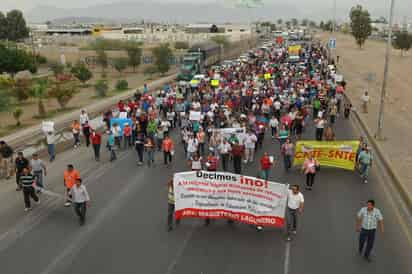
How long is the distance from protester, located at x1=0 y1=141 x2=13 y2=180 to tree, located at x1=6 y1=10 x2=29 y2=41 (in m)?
121

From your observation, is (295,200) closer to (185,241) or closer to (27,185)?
(185,241)

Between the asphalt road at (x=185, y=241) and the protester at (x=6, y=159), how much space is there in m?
2.90

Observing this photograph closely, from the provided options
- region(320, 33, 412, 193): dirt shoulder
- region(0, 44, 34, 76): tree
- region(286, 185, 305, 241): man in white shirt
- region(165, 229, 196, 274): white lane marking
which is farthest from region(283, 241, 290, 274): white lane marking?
region(0, 44, 34, 76): tree

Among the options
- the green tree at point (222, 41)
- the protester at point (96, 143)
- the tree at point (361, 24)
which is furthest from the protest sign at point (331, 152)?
the tree at point (361, 24)

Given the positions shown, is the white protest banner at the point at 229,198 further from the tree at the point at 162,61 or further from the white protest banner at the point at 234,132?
the tree at the point at 162,61

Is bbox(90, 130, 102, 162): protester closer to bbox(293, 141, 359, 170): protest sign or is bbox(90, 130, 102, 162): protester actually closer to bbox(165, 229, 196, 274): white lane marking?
bbox(293, 141, 359, 170): protest sign

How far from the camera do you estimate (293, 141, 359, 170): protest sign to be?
14398mm

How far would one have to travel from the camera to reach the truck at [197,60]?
4259 centimetres

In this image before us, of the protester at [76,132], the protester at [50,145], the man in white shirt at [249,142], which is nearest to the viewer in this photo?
the man in white shirt at [249,142]

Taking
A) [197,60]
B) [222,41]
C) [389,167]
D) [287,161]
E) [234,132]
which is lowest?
[389,167]

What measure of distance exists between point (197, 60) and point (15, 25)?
9719 cm

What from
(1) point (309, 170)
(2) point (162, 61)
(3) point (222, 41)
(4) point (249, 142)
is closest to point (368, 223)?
(1) point (309, 170)

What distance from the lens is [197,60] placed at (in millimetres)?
44375

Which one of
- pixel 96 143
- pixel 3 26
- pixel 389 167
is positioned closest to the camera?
pixel 389 167
